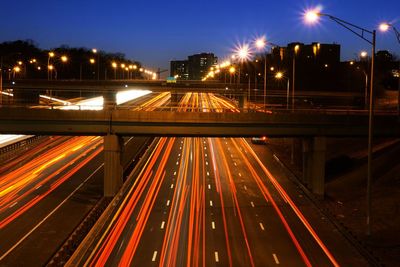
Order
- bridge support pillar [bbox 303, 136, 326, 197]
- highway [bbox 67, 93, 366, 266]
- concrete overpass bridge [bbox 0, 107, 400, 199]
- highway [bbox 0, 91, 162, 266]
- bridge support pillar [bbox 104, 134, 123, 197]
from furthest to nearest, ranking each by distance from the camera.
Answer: bridge support pillar [bbox 303, 136, 326, 197] → concrete overpass bridge [bbox 0, 107, 400, 199] → bridge support pillar [bbox 104, 134, 123, 197] → highway [bbox 0, 91, 162, 266] → highway [bbox 67, 93, 366, 266]

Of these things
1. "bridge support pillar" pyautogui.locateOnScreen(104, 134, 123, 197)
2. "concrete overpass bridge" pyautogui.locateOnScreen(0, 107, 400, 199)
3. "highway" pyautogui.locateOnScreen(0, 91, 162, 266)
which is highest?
"concrete overpass bridge" pyautogui.locateOnScreen(0, 107, 400, 199)

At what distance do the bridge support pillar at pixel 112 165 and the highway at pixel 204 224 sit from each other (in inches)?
44.1

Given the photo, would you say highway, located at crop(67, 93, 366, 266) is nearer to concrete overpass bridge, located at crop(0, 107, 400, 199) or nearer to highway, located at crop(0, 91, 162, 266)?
highway, located at crop(0, 91, 162, 266)

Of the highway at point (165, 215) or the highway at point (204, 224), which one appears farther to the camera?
Answer: the highway at point (165, 215)

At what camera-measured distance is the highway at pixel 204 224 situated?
82.1 feet

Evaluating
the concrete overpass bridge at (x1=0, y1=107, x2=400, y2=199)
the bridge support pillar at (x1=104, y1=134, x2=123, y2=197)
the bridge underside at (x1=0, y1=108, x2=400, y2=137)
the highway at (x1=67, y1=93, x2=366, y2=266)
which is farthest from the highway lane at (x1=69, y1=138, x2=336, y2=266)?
A: the bridge underside at (x1=0, y1=108, x2=400, y2=137)

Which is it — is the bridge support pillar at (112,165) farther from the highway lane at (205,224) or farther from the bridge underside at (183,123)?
the highway lane at (205,224)

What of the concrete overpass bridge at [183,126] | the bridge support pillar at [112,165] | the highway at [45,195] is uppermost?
the concrete overpass bridge at [183,126]

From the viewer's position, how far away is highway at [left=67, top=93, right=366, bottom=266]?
25.0m

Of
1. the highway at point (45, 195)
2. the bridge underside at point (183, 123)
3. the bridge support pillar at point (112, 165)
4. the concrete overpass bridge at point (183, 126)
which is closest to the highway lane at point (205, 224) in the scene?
the bridge support pillar at point (112, 165)

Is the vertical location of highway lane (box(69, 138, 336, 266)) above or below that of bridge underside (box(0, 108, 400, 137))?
below

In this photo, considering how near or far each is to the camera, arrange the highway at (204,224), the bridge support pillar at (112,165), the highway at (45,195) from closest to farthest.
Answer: the highway at (204,224)
the highway at (45,195)
the bridge support pillar at (112,165)

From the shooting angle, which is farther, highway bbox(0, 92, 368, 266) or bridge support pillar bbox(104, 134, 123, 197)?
bridge support pillar bbox(104, 134, 123, 197)

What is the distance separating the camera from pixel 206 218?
32812mm
